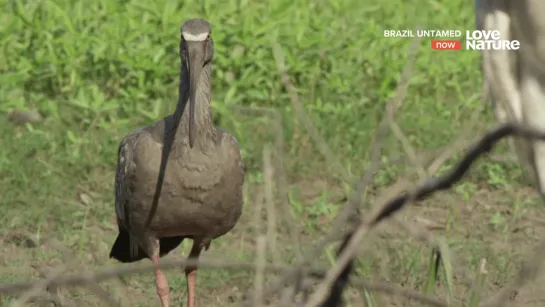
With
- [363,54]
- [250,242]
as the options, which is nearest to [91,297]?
[250,242]

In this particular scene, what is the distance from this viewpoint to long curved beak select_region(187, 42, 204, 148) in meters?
4.59

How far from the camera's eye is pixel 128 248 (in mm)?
5301

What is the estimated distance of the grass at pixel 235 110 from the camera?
5887mm

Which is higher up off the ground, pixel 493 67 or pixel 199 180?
pixel 493 67

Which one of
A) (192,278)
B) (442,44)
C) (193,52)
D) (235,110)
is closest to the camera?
(193,52)

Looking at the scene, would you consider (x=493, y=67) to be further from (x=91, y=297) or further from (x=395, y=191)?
(x=395, y=191)

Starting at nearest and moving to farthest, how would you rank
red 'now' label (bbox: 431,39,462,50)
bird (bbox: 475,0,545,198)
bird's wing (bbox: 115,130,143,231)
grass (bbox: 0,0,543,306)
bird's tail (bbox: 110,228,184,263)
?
bird (bbox: 475,0,545,198) → bird's wing (bbox: 115,130,143,231) → bird's tail (bbox: 110,228,184,263) → grass (bbox: 0,0,543,306) → red 'now' label (bbox: 431,39,462,50)

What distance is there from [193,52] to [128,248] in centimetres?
109

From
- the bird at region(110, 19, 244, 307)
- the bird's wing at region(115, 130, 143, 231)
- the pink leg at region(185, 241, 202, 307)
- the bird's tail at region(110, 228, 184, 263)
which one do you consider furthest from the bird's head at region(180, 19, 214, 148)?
the bird's tail at region(110, 228, 184, 263)

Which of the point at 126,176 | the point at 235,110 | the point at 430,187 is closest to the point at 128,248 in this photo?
the point at 126,176

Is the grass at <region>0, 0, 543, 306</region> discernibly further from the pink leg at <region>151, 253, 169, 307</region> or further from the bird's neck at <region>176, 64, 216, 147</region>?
the bird's neck at <region>176, 64, 216, 147</region>

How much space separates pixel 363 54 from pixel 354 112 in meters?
0.58

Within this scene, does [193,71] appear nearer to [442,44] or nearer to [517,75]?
[517,75]

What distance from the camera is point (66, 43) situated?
696 centimetres
